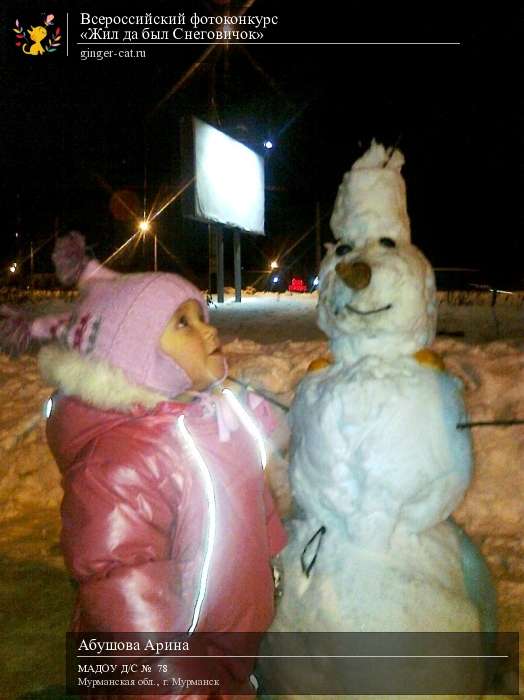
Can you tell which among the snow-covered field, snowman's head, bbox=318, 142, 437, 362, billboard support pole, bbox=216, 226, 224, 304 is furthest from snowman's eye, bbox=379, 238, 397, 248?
billboard support pole, bbox=216, 226, 224, 304

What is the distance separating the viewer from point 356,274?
196cm

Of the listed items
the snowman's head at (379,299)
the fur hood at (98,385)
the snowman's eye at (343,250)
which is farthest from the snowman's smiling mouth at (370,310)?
the fur hood at (98,385)

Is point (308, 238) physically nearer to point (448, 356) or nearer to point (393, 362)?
point (448, 356)

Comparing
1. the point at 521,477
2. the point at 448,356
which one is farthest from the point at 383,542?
the point at 448,356

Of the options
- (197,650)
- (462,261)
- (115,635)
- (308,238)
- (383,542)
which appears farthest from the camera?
(308,238)

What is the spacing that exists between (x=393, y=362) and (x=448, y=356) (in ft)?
9.32

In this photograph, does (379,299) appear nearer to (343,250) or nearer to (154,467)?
(343,250)

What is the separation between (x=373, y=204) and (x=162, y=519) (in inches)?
Result: 48.5

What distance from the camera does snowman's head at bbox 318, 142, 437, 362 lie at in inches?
78.5

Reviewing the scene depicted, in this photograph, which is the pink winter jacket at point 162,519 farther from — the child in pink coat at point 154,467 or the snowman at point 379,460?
the snowman at point 379,460

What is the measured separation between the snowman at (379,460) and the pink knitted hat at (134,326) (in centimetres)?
55

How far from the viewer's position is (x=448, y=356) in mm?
4695

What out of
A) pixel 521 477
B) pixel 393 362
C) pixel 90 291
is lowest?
pixel 521 477

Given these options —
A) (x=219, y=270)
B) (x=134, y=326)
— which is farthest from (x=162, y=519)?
(x=219, y=270)
